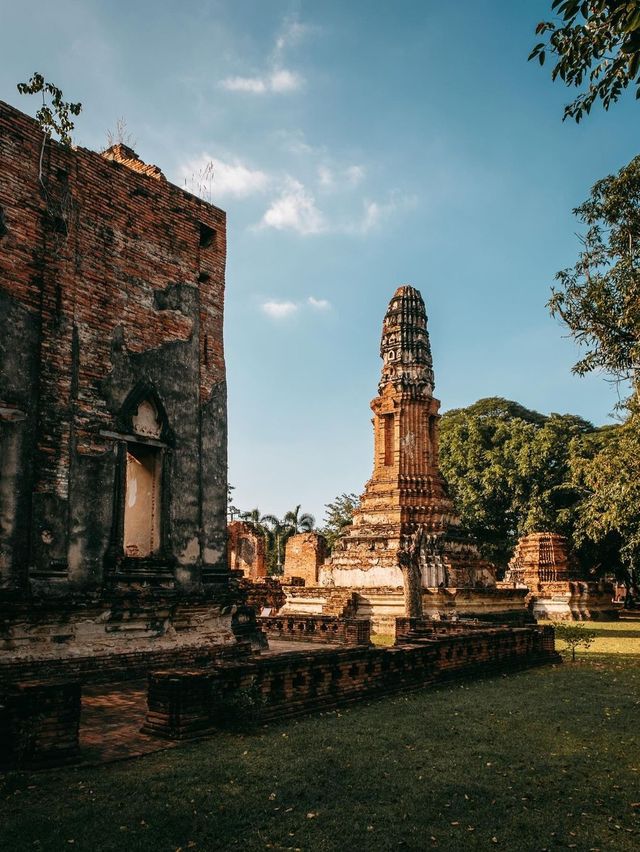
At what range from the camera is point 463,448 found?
121 ft

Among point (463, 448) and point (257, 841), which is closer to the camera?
point (257, 841)

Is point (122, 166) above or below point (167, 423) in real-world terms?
above

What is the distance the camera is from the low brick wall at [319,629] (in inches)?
532

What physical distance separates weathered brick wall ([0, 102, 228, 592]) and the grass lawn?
12.5 feet

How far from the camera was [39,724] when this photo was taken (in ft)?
17.0

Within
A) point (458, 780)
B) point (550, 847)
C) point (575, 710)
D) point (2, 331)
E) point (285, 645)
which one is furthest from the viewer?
point (285, 645)

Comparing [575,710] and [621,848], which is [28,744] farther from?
[575,710]

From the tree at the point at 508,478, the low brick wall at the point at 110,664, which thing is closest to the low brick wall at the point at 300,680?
the low brick wall at the point at 110,664

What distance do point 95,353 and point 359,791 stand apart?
22.2 ft

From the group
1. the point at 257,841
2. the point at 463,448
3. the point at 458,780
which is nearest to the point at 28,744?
the point at 257,841

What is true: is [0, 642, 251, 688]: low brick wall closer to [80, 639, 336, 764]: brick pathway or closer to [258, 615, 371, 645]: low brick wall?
[80, 639, 336, 764]: brick pathway

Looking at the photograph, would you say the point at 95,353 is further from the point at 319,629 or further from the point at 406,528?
the point at 406,528

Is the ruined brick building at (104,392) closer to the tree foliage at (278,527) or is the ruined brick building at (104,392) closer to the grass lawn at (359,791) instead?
the grass lawn at (359,791)

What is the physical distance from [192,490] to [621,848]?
7.60m
